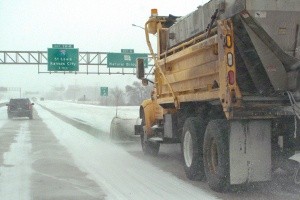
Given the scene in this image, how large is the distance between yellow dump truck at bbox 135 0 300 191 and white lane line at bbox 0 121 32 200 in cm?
293

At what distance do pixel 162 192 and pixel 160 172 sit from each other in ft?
6.86

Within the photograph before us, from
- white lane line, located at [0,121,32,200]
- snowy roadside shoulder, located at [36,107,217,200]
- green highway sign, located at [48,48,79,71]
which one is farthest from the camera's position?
green highway sign, located at [48,48,79,71]

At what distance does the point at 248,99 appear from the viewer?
21.5 ft

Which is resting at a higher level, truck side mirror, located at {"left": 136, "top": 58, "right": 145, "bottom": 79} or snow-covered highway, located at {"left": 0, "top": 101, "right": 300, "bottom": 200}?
truck side mirror, located at {"left": 136, "top": 58, "right": 145, "bottom": 79}

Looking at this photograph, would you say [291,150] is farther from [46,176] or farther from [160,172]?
[46,176]

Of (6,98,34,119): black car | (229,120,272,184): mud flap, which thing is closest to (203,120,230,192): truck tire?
(229,120,272,184): mud flap

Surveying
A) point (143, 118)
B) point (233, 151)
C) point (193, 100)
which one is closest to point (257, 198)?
point (233, 151)

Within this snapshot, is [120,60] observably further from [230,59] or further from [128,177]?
[230,59]

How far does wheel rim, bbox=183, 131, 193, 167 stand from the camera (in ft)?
27.2

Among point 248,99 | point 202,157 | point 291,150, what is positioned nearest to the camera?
point 248,99

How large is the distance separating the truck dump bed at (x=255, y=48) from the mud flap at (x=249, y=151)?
49 centimetres

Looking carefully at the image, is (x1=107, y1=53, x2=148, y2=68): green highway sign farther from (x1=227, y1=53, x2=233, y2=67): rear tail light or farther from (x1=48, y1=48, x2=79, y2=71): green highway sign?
(x1=227, y1=53, x2=233, y2=67): rear tail light

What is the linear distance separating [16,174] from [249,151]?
4660 mm

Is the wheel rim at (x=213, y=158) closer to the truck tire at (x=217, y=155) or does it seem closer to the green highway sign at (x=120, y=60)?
the truck tire at (x=217, y=155)
